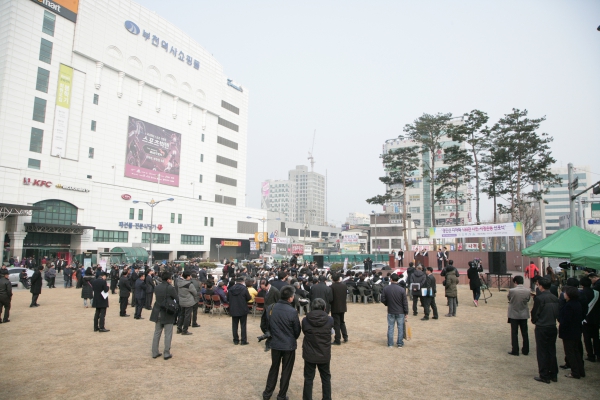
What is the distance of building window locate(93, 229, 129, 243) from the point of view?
46878mm

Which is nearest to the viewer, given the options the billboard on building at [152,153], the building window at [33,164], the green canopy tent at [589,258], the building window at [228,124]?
the green canopy tent at [589,258]

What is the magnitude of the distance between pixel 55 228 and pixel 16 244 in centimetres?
392

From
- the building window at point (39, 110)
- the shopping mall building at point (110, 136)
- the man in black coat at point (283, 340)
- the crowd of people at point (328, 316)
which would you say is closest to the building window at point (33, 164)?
the shopping mall building at point (110, 136)

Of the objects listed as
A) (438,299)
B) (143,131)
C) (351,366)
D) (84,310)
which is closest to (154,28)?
(143,131)

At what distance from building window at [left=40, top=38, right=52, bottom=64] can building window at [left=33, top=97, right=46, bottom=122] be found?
5084 millimetres

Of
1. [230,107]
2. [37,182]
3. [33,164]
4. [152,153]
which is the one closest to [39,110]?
[33,164]

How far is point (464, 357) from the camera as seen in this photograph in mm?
8414

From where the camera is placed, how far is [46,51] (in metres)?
43.6

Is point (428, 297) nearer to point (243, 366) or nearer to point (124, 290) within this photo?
point (243, 366)

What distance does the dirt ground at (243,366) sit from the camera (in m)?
6.30

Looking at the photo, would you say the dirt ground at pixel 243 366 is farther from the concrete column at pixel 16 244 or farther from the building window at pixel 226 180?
the building window at pixel 226 180

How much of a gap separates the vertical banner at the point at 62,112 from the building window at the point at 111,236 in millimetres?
10604

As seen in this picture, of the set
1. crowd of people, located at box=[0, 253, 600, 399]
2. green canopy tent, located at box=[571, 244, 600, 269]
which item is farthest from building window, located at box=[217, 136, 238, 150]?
green canopy tent, located at box=[571, 244, 600, 269]

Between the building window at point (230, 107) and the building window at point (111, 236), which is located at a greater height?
the building window at point (230, 107)
